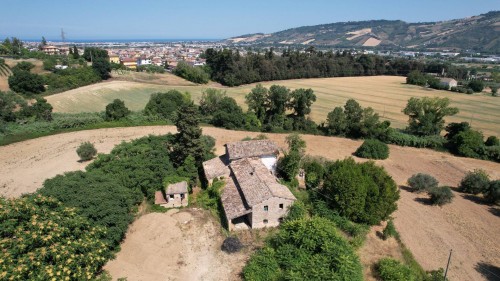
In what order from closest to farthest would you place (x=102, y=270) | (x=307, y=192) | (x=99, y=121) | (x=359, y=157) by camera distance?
(x=102, y=270) → (x=307, y=192) → (x=359, y=157) → (x=99, y=121)

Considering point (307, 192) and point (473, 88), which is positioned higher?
point (473, 88)

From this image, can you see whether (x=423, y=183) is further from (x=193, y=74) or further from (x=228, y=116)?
(x=193, y=74)

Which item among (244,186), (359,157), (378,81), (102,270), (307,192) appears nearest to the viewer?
(102,270)

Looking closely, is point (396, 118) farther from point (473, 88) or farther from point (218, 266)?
point (218, 266)

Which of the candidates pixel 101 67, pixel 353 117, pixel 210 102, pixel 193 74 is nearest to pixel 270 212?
pixel 353 117

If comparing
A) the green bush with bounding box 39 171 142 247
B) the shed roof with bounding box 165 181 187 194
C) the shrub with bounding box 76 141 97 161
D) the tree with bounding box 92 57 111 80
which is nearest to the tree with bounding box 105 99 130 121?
the shrub with bounding box 76 141 97 161

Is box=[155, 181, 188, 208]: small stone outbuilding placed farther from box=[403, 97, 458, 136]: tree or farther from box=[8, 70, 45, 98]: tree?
box=[8, 70, 45, 98]: tree

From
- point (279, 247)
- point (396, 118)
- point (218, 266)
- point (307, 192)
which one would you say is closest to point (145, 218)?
point (218, 266)
